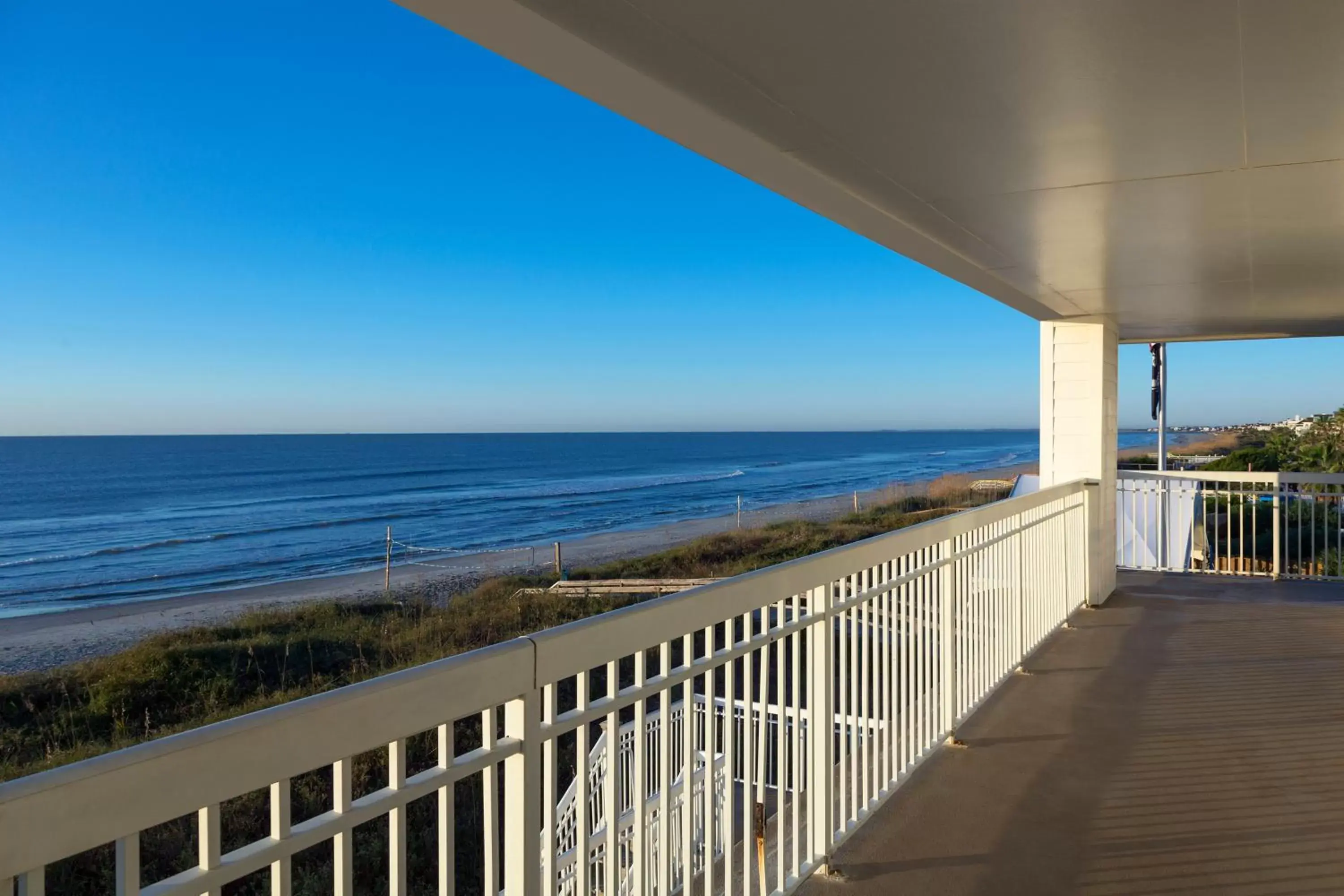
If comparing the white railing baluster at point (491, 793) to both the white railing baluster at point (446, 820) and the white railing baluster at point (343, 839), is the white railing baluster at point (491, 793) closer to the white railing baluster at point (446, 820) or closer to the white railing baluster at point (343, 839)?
the white railing baluster at point (446, 820)

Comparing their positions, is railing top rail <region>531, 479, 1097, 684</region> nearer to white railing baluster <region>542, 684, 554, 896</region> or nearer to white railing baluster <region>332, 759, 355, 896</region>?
white railing baluster <region>542, 684, 554, 896</region>

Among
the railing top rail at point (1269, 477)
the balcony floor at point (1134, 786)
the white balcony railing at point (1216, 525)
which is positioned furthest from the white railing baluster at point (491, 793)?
the railing top rail at point (1269, 477)

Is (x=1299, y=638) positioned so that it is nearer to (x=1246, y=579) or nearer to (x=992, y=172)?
(x=1246, y=579)

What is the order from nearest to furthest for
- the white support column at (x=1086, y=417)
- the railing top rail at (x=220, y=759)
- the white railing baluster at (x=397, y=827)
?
the railing top rail at (x=220, y=759), the white railing baluster at (x=397, y=827), the white support column at (x=1086, y=417)

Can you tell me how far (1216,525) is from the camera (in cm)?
842

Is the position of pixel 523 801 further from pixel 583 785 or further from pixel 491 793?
pixel 583 785

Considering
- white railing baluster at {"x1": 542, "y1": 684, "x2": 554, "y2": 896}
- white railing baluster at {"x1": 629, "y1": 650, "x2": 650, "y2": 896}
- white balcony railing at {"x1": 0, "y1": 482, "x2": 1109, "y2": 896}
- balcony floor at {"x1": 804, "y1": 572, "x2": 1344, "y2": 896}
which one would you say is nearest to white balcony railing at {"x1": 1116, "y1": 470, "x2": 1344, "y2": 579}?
balcony floor at {"x1": 804, "y1": 572, "x2": 1344, "y2": 896}

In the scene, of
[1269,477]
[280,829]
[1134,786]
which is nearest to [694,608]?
[280,829]

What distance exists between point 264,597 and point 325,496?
62.0 feet

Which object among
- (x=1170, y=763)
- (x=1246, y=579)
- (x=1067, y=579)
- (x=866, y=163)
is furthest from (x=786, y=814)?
(x=1246, y=579)

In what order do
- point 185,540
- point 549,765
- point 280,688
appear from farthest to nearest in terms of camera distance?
1. point 185,540
2. point 280,688
3. point 549,765

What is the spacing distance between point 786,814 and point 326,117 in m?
29.4

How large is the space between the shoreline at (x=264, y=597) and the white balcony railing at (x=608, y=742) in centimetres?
1487

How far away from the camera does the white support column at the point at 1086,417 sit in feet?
21.0
